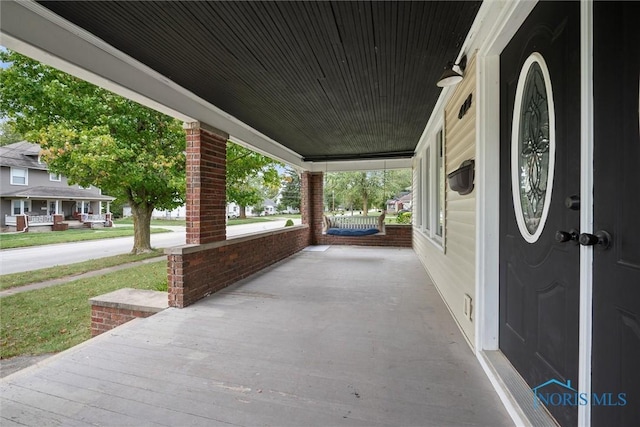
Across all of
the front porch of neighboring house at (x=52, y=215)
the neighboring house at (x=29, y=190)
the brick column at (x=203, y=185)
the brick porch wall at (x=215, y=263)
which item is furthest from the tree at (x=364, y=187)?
the front porch of neighboring house at (x=52, y=215)

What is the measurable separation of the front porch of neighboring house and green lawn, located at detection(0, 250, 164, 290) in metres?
12.4

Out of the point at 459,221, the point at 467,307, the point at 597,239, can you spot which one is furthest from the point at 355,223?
the point at 597,239

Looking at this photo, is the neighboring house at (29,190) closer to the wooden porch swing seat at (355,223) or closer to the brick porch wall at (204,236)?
the wooden porch swing seat at (355,223)

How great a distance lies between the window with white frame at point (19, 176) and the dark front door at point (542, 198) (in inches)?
916

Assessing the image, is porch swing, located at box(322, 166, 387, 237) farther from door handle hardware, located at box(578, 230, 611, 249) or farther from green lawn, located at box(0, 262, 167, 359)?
door handle hardware, located at box(578, 230, 611, 249)

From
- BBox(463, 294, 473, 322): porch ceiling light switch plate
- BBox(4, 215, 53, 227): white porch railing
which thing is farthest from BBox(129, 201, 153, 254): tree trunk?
BBox(4, 215, 53, 227): white porch railing

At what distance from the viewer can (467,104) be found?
2553mm

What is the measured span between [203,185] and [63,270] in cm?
559

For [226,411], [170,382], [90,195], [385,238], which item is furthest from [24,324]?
[90,195]

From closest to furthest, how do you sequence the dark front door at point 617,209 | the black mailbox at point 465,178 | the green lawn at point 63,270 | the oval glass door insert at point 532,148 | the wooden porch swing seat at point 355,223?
the dark front door at point 617,209 < the oval glass door insert at point 532,148 < the black mailbox at point 465,178 < the green lawn at point 63,270 < the wooden porch swing seat at point 355,223

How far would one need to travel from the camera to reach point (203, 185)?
3705 millimetres

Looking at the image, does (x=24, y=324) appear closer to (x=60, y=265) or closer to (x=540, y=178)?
(x=60, y=265)

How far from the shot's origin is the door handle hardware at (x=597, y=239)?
1.05m

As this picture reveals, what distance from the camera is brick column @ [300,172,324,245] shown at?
8.41m
